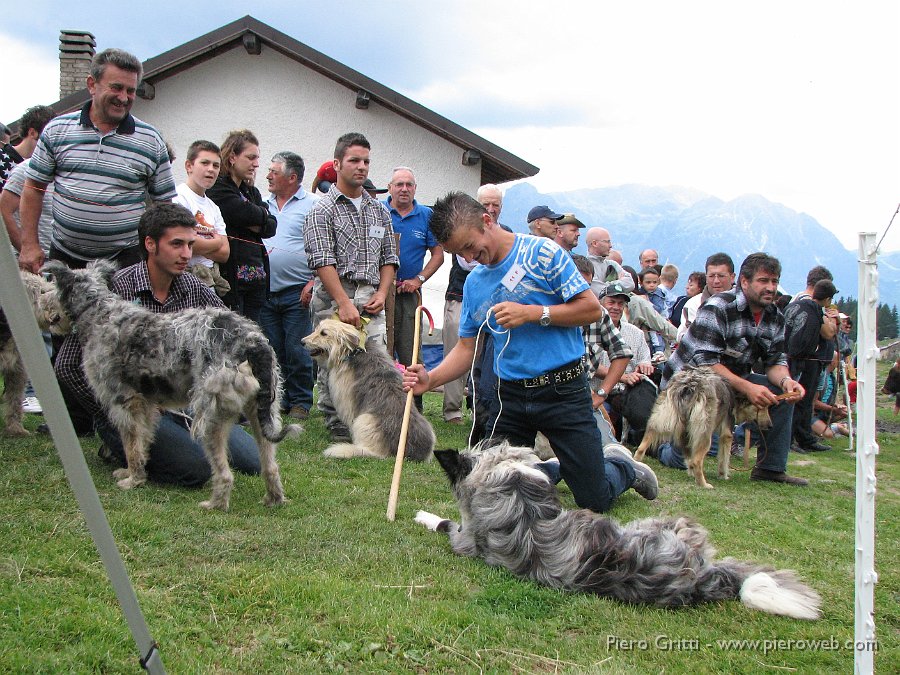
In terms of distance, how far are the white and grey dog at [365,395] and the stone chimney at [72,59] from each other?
1143cm

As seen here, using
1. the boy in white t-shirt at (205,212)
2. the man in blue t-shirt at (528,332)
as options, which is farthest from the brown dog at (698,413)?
the boy in white t-shirt at (205,212)

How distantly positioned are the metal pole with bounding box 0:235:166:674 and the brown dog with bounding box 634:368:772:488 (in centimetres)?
565

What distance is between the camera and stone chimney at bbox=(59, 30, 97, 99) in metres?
14.9

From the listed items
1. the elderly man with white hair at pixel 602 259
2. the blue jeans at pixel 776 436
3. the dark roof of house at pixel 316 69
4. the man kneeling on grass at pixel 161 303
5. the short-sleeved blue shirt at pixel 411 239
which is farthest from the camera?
the dark roof of house at pixel 316 69

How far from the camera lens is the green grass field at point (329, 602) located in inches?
116

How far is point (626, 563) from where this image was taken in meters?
3.67

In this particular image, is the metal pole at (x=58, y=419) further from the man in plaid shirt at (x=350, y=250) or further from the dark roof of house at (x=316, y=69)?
the dark roof of house at (x=316, y=69)

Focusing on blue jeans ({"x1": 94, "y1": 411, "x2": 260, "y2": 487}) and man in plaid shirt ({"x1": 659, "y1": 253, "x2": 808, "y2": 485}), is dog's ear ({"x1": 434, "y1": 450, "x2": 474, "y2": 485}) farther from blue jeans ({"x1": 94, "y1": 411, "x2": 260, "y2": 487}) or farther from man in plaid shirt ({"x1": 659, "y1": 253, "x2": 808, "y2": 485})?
man in plaid shirt ({"x1": 659, "y1": 253, "x2": 808, "y2": 485})

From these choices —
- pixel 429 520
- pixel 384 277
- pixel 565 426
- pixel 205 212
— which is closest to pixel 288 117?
pixel 384 277

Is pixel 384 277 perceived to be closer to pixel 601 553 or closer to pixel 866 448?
pixel 601 553

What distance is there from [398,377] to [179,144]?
1026 cm

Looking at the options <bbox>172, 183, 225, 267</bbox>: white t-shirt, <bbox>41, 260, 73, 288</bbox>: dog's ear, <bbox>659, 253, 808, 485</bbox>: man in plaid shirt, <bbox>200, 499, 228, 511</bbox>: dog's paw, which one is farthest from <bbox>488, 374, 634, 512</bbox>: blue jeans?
<bbox>172, 183, 225, 267</bbox>: white t-shirt

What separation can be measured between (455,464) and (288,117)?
12346 mm

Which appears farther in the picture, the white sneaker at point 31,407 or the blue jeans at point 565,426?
the white sneaker at point 31,407
